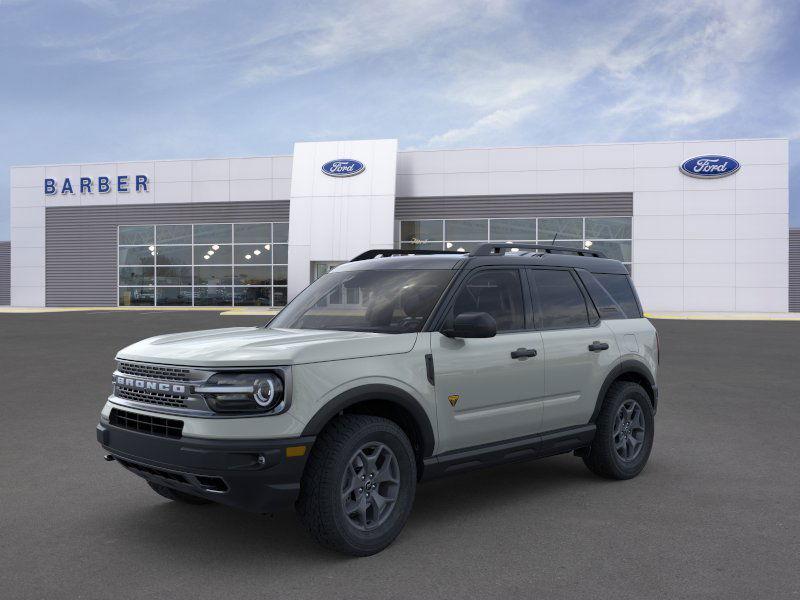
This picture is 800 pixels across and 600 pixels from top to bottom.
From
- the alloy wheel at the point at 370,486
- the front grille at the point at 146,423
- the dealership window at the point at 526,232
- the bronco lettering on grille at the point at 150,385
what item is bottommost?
the alloy wheel at the point at 370,486

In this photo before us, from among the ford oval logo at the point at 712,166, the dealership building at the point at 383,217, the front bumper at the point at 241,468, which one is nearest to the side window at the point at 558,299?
the front bumper at the point at 241,468

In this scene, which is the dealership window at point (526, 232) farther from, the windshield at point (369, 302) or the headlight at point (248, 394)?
the headlight at point (248, 394)

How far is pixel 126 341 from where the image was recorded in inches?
763

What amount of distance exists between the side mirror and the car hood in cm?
29

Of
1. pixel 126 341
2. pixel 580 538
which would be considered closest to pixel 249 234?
pixel 126 341

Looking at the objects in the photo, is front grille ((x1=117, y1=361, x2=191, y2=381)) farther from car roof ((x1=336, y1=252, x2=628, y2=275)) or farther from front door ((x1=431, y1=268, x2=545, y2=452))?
car roof ((x1=336, y1=252, x2=628, y2=275))

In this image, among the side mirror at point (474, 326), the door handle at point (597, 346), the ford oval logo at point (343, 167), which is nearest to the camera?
the side mirror at point (474, 326)

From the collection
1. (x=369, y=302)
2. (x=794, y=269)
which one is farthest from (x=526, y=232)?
(x=369, y=302)

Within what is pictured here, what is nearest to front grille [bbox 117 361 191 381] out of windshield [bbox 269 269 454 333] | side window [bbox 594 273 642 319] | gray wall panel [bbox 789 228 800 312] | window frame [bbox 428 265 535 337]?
windshield [bbox 269 269 454 333]

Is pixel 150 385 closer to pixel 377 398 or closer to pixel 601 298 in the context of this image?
pixel 377 398

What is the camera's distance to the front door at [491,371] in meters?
4.88

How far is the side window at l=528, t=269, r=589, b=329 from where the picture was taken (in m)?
5.79

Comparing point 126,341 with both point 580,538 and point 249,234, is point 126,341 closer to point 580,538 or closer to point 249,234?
point 580,538

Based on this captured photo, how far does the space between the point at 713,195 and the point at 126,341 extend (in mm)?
28775
